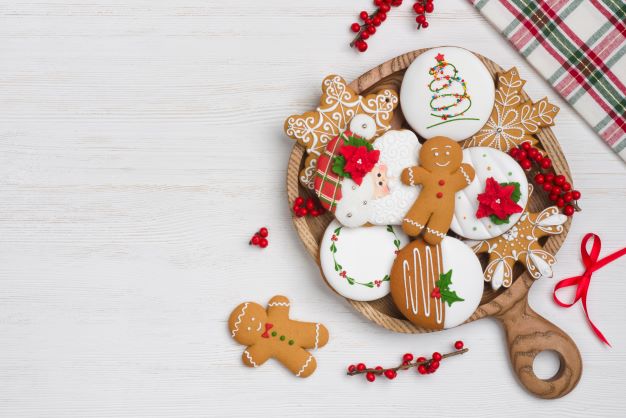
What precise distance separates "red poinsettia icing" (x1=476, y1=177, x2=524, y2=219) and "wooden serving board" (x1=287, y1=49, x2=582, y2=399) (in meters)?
0.17

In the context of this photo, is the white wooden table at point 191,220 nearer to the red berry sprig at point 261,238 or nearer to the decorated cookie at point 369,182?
the red berry sprig at point 261,238

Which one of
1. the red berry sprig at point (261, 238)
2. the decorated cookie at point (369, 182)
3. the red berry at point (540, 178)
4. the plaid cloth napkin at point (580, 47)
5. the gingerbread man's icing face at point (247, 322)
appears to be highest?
the plaid cloth napkin at point (580, 47)

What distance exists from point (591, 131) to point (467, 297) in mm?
579

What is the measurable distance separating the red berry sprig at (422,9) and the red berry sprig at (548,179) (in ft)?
1.34

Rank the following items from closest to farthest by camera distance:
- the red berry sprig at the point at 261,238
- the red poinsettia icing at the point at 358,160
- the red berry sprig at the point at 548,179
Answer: the red poinsettia icing at the point at 358,160 → the red berry sprig at the point at 548,179 → the red berry sprig at the point at 261,238

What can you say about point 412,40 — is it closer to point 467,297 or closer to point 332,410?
point 467,297

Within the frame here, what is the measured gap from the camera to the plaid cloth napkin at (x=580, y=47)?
150 cm

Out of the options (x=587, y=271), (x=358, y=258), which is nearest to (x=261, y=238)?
(x=358, y=258)

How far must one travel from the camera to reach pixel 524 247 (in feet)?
4.68

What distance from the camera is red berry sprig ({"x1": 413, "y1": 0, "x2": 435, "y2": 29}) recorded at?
1560 mm

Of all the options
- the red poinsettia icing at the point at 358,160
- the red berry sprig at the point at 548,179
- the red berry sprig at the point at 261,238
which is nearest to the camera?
the red poinsettia icing at the point at 358,160

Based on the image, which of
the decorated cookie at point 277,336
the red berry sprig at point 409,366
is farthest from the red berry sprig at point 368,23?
the red berry sprig at point 409,366

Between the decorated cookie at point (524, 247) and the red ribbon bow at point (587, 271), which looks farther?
the red ribbon bow at point (587, 271)

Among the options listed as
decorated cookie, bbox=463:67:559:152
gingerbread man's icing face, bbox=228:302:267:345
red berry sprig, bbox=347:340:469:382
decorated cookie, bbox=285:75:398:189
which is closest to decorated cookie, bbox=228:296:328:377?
gingerbread man's icing face, bbox=228:302:267:345
